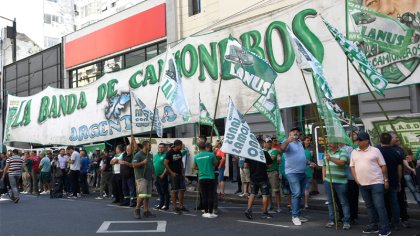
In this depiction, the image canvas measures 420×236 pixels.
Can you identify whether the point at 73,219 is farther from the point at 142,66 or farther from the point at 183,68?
the point at 142,66

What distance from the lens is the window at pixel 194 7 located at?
20.7 meters

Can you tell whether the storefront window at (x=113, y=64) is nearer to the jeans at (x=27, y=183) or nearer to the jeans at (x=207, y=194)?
the jeans at (x=27, y=183)

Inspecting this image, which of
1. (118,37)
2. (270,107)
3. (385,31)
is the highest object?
(118,37)

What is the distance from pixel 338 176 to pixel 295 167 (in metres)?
0.89

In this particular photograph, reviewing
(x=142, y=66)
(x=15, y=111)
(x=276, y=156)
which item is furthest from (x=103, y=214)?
(x=15, y=111)

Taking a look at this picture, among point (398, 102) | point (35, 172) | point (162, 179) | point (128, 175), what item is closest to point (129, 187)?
point (128, 175)

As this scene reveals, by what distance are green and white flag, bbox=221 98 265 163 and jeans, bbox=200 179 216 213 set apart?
3.85ft

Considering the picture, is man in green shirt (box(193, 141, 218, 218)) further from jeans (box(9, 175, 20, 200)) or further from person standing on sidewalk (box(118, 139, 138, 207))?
jeans (box(9, 175, 20, 200))

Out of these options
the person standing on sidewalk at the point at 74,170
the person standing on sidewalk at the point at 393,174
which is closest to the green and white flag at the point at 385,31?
the person standing on sidewalk at the point at 393,174

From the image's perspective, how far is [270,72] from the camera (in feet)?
31.6

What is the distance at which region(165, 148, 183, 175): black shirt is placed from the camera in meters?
10.4

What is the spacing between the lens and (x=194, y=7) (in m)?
20.9

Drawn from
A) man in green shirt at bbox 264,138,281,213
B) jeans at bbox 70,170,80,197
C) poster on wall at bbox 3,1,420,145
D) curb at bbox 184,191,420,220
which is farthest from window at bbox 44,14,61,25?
man in green shirt at bbox 264,138,281,213

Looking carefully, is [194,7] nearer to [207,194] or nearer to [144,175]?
[144,175]
